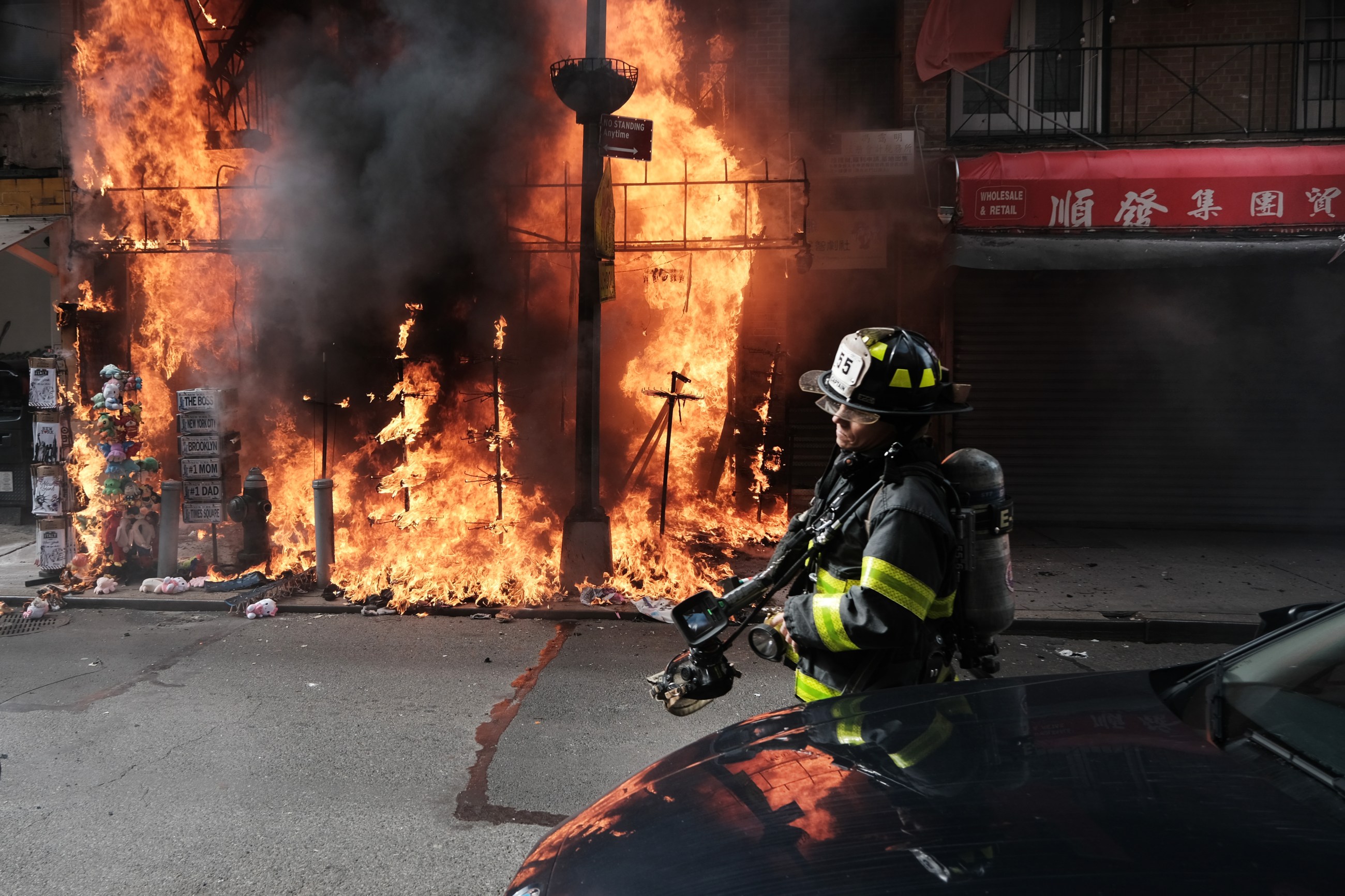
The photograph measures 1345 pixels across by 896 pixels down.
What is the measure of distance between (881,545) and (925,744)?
0.50 m

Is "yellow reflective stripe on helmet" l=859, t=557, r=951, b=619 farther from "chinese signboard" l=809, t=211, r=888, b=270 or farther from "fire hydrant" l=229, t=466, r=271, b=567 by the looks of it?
"chinese signboard" l=809, t=211, r=888, b=270

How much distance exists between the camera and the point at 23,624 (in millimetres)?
6820

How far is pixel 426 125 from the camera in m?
8.98

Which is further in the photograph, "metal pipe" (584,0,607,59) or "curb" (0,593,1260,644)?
"metal pipe" (584,0,607,59)

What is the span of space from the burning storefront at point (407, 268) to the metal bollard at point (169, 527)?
64 centimetres

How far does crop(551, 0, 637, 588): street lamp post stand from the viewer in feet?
23.9

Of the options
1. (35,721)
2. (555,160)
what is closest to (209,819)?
(35,721)

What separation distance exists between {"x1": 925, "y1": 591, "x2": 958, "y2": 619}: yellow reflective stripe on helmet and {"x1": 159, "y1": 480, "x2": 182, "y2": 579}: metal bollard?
721cm

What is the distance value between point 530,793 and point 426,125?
7.22 metres

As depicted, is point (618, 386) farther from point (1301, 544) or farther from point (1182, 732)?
point (1182, 732)

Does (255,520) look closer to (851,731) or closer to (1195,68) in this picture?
(851,731)

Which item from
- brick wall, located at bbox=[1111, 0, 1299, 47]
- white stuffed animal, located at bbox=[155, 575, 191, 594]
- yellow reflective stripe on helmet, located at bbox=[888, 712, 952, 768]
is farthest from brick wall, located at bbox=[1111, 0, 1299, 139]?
white stuffed animal, located at bbox=[155, 575, 191, 594]

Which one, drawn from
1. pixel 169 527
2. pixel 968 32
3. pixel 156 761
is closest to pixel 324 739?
pixel 156 761

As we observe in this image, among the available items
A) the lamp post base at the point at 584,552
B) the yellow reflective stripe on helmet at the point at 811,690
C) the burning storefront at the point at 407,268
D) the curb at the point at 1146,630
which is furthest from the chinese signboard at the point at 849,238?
the yellow reflective stripe on helmet at the point at 811,690
